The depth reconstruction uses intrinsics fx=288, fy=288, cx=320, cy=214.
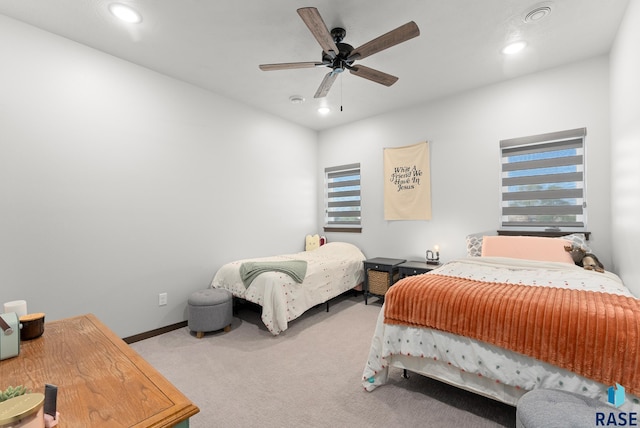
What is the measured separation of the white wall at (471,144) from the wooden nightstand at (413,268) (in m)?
0.30

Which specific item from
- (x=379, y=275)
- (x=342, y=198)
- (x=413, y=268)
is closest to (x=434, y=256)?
(x=413, y=268)

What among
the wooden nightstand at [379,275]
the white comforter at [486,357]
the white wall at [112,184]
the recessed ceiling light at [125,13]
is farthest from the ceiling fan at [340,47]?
the wooden nightstand at [379,275]

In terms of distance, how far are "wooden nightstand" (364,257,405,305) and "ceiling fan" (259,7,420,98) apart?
231 cm

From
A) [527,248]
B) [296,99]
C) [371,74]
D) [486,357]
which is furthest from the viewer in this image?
[296,99]

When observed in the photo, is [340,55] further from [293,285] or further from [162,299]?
[162,299]

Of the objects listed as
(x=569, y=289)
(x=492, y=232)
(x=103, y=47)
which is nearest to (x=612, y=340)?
(x=569, y=289)

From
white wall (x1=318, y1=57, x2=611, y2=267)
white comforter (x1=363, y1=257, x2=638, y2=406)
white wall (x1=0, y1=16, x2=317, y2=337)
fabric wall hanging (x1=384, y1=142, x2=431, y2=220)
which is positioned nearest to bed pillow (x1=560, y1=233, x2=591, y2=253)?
white wall (x1=318, y1=57, x2=611, y2=267)

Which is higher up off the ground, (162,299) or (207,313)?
(162,299)

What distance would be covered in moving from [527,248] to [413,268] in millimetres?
1246

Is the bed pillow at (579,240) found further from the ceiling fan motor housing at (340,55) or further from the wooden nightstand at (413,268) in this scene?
the ceiling fan motor housing at (340,55)

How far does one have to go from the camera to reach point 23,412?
61 centimetres

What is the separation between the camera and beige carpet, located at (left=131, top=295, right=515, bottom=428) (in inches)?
71.1

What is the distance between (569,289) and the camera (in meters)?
1.96

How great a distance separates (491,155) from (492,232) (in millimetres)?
967
